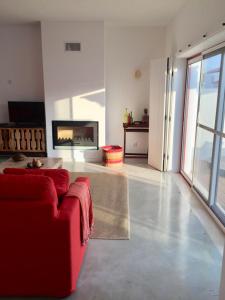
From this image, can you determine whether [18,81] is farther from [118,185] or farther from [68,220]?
[68,220]

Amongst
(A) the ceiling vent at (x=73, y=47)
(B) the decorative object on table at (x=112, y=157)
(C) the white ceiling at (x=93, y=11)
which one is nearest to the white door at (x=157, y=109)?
(B) the decorative object on table at (x=112, y=157)

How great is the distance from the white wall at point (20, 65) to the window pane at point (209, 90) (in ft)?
11.9

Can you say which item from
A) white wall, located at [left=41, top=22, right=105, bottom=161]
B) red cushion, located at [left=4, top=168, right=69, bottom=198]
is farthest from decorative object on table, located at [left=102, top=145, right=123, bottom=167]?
red cushion, located at [left=4, top=168, right=69, bottom=198]

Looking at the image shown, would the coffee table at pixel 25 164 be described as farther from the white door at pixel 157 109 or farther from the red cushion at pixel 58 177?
the white door at pixel 157 109

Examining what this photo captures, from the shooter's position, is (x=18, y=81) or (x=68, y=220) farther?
(x=18, y=81)

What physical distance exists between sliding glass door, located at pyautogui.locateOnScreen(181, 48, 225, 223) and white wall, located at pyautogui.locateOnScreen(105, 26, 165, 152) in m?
1.38

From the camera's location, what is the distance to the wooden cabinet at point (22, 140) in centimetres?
582

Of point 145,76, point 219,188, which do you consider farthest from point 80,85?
point 219,188

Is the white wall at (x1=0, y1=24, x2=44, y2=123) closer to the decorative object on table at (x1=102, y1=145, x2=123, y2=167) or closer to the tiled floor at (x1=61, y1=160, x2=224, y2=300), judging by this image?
the decorative object on table at (x1=102, y1=145, x2=123, y2=167)

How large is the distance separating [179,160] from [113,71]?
8.00 feet

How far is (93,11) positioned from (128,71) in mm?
1629

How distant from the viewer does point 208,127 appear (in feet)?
12.0

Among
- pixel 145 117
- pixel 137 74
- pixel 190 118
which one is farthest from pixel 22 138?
pixel 190 118

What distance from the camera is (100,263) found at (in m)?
2.46
